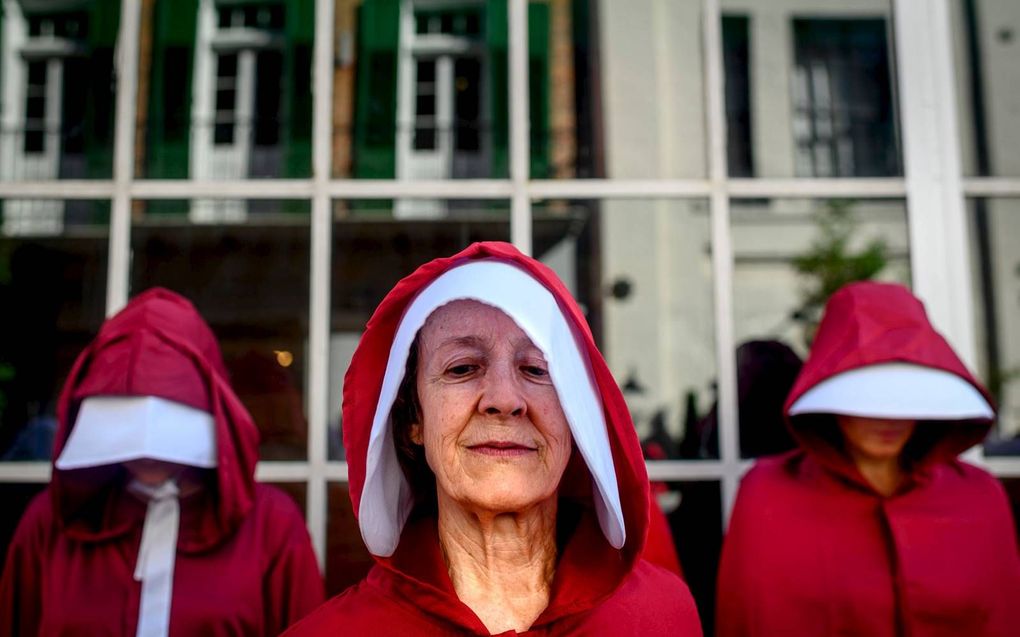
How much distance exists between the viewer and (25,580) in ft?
8.07

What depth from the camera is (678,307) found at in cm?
304

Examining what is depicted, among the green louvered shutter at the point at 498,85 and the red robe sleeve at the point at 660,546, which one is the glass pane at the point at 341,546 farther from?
the green louvered shutter at the point at 498,85

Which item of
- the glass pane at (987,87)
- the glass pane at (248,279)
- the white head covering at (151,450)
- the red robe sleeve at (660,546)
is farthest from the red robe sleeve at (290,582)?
the glass pane at (987,87)

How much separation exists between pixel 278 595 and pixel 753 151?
199 centimetres

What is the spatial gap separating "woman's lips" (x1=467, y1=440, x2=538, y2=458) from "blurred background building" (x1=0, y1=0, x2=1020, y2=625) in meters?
1.61

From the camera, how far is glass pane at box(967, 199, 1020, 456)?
304 centimetres

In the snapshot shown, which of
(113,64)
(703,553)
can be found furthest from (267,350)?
(703,553)

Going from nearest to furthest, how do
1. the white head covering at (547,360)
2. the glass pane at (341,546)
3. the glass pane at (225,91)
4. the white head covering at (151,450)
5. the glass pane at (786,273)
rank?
1. the white head covering at (547,360)
2. the white head covering at (151,450)
3. the glass pane at (341,546)
4. the glass pane at (786,273)
5. the glass pane at (225,91)

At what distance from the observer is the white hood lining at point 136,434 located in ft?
7.57

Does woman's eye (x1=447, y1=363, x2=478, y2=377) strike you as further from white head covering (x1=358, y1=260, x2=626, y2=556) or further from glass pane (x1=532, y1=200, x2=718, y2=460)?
glass pane (x1=532, y1=200, x2=718, y2=460)

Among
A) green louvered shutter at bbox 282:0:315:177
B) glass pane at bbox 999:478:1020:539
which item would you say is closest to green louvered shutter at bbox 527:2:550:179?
green louvered shutter at bbox 282:0:315:177

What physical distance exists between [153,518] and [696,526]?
1618 mm

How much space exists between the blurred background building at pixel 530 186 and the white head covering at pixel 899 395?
0.59m

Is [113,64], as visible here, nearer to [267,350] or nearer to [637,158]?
[267,350]
